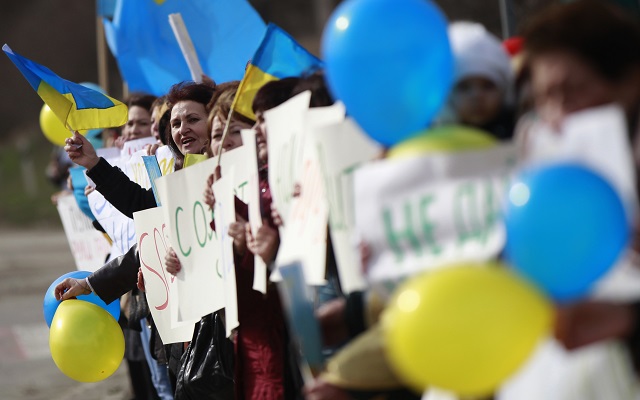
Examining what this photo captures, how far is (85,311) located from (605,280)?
130 inches

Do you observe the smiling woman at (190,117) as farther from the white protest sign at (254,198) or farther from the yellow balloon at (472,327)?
the yellow balloon at (472,327)

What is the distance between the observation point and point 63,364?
17.3 ft

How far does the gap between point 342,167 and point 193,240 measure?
1364 mm

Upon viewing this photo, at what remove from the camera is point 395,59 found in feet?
9.19

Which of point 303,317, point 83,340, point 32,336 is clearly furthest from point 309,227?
point 32,336

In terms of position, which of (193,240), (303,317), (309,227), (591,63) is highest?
(591,63)

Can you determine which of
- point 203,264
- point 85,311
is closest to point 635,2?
point 203,264

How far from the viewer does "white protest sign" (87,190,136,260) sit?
5561mm

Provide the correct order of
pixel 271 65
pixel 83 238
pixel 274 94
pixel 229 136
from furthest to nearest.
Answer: pixel 83 238 < pixel 229 136 < pixel 271 65 < pixel 274 94

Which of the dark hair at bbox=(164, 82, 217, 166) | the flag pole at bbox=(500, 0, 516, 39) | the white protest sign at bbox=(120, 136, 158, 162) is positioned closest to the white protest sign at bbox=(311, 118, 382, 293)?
the dark hair at bbox=(164, 82, 217, 166)

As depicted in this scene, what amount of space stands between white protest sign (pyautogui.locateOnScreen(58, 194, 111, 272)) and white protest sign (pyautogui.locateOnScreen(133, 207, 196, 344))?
5.25 ft

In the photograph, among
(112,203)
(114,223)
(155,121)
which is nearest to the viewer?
(112,203)

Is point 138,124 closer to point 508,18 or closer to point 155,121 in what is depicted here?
point 155,121

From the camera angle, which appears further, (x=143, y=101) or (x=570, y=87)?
(x=143, y=101)
